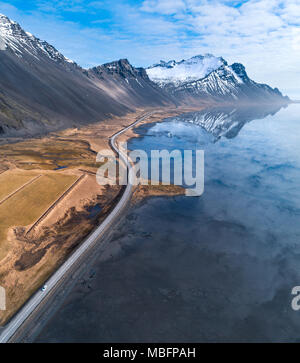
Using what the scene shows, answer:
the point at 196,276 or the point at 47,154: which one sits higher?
the point at 47,154

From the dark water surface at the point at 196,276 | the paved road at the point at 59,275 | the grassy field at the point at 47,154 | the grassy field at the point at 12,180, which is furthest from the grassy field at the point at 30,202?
the dark water surface at the point at 196,276

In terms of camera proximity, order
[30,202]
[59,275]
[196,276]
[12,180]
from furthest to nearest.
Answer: [12,180] < [30,202] < [196,276] < [59,275]

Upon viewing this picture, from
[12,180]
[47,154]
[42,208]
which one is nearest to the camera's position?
[42,208]

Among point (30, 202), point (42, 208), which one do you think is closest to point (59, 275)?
point (42, 208)

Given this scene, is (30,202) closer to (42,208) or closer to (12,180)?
(42,208)

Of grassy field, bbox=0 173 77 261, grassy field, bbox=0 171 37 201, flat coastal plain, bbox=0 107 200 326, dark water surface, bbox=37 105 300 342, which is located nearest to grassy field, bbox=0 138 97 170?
flat coastal plain, bbox=0 107 200 326

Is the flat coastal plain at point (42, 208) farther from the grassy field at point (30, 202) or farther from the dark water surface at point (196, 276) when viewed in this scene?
the dark water surface at point (196, 276)
